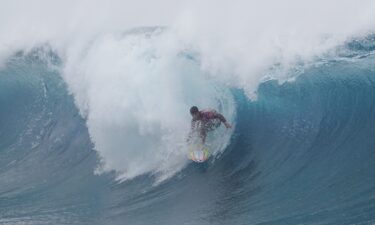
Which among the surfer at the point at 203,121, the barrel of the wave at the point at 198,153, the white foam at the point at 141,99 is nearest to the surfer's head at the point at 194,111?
the surfer at the point at 203,121

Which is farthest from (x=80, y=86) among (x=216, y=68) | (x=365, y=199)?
(x=365, y=199)

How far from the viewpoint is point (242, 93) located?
55.8ft

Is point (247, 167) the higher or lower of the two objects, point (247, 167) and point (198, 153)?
the lower

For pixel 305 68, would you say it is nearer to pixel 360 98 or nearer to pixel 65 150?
Result: pixel 360 98

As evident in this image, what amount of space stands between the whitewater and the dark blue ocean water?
0.14 ft

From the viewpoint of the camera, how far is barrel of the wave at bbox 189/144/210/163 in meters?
13.8

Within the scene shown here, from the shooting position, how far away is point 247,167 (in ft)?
44.2

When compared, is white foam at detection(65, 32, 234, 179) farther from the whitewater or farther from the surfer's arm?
the surfer's arm

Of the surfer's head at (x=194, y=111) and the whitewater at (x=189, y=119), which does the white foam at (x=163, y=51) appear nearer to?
the whitewater at (x=189, y=119)

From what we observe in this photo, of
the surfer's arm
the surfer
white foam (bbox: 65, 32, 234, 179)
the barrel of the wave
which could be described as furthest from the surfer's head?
white foam (bbox: 65, 32, 234, 179)

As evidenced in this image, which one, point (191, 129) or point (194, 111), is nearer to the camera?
point (194, 111)

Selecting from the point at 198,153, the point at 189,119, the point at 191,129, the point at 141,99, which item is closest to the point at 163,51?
the point at 141,99

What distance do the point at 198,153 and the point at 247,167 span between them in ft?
4.36

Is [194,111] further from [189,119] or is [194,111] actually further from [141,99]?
[141,99]
